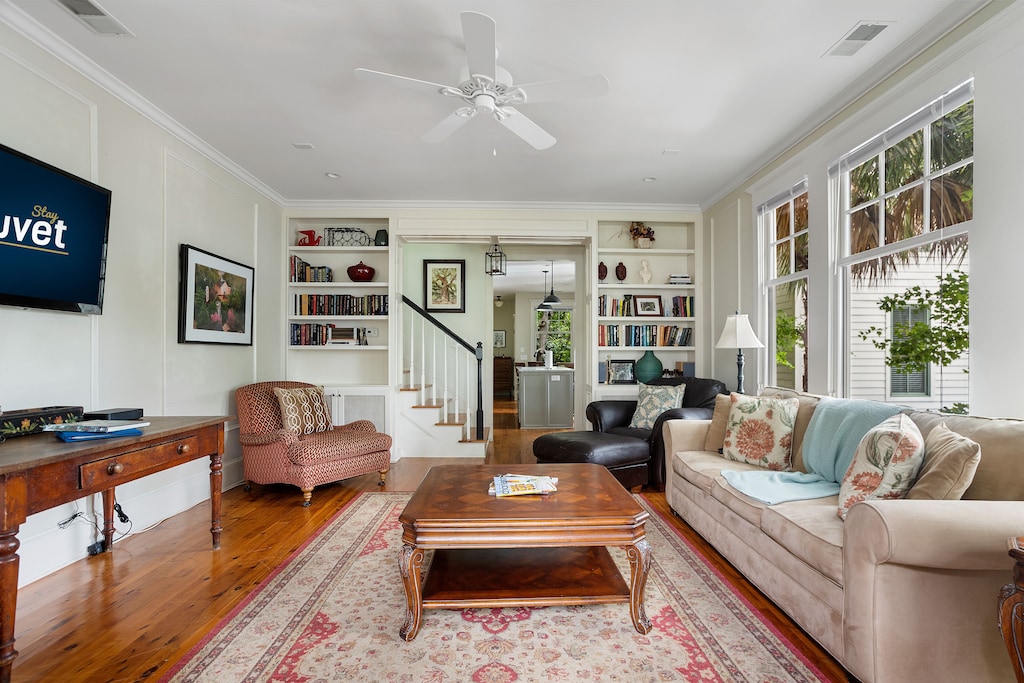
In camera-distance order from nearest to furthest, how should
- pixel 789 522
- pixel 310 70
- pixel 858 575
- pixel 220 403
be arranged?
pixel 858 575, pixel 789 522, pixel 310 70, pixel 220 403

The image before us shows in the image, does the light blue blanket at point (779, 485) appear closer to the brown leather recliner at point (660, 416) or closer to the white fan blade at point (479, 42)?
the brown leather recliner at point (660, 416)

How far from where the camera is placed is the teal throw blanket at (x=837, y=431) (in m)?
2.34

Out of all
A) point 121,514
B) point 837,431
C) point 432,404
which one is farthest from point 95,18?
point 432,404

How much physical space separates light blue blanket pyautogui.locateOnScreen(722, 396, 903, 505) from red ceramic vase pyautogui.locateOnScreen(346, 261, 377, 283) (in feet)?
13.0

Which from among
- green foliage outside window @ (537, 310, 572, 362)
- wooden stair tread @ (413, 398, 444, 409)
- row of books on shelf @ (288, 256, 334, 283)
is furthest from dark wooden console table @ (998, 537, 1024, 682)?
green foliage outside window @ (537, 310, 572, 362)

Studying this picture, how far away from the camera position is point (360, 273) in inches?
209

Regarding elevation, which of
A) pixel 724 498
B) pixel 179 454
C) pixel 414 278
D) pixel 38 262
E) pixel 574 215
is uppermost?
pixel 574 215

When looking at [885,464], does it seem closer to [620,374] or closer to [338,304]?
[620,374]

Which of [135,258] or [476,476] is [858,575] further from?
[135,258]

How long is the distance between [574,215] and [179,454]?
405 centimetres

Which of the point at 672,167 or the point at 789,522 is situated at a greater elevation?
the point at 672,167

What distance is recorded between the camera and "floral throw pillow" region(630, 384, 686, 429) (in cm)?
440

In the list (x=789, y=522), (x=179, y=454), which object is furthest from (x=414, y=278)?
(x=789, y=522)

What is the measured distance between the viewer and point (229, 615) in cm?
210
